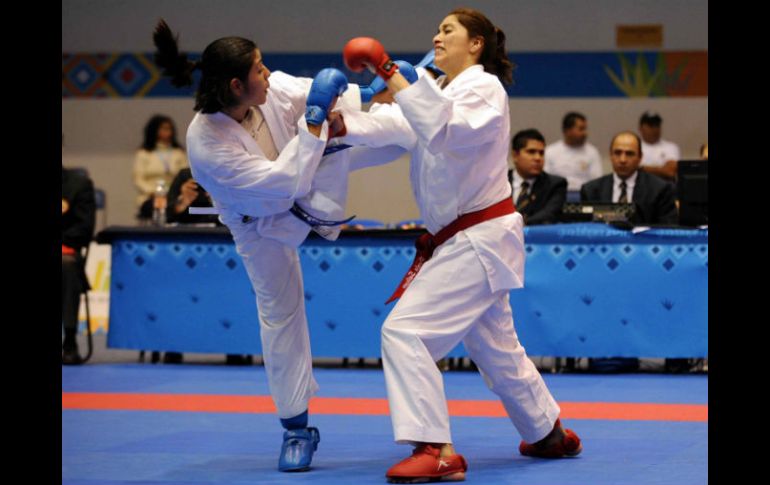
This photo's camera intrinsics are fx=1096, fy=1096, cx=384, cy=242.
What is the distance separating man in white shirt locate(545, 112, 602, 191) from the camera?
10.8 m

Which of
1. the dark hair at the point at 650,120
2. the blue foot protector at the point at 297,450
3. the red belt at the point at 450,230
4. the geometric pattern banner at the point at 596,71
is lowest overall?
the blue foot protector at the point at 297,450

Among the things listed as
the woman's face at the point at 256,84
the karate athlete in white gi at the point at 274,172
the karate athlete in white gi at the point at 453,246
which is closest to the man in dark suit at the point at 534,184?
the karate athlete in white gi at the point at 453,246

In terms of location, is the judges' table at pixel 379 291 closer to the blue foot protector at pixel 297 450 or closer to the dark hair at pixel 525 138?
the dark hair at pixel 525 138

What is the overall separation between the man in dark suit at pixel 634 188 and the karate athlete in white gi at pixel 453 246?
3700 millimetres

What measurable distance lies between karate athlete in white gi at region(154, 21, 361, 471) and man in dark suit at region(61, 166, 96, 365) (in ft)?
13.2

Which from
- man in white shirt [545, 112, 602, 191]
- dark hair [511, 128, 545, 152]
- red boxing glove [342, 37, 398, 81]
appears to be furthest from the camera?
man in white shirt [545, 112, 602, 191]

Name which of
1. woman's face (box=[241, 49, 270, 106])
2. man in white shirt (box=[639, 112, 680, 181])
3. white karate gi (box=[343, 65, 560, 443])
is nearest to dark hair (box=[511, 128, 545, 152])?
man in white shirt (box=[639, 112, 680, 181])

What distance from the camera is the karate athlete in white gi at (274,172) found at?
3.88 m

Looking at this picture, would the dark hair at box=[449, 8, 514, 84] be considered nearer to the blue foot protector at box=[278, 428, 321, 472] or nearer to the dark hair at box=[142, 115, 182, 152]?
the blue foot protector at box=[278, 428, 321, 472]
